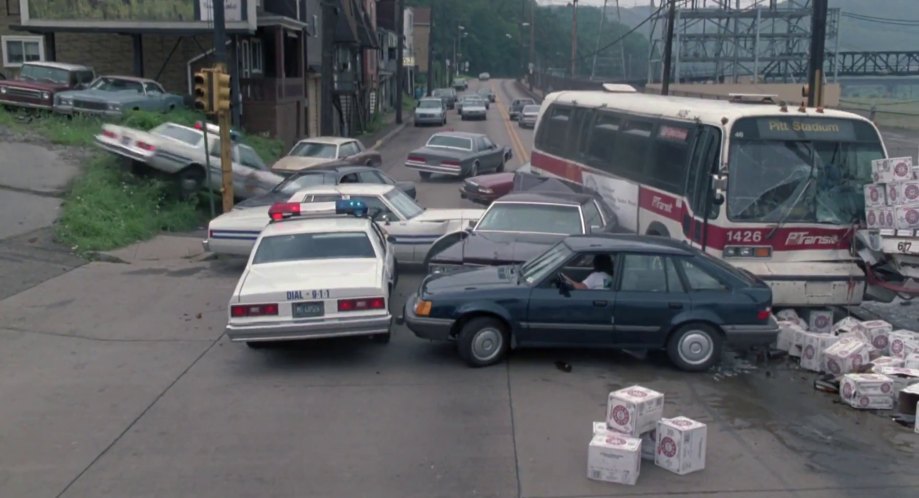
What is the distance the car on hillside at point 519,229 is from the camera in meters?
14.0

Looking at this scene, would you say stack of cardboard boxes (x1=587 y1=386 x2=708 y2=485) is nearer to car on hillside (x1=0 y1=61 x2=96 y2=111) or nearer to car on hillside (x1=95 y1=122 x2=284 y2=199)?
car on hillside (x1=95 y1=122 x2=284 y2=199)

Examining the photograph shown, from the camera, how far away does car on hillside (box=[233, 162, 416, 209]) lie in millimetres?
19750

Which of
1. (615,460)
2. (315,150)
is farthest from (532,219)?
(315,150)

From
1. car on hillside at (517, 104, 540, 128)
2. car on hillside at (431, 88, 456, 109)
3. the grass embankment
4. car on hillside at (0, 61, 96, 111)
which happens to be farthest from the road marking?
the grass embankment

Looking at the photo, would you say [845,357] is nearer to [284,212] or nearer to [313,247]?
[313,247]

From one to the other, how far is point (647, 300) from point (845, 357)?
2140mm

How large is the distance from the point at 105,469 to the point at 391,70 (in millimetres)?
78620

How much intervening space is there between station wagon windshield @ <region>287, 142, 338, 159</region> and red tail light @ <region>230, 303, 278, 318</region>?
1688 centimetres

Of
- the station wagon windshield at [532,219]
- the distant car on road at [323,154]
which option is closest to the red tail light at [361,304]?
the station wagon windshield at [532,219]

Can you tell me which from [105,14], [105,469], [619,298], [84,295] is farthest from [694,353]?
[105,14]

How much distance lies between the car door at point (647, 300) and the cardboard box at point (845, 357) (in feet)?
5.23

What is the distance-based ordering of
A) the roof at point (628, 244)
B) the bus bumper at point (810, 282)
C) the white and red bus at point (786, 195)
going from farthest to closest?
the white and red bus at point (786, 195)
the bus bumper at point (810, 282)
the roof at point (628, 244)

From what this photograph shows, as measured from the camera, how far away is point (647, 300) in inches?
440

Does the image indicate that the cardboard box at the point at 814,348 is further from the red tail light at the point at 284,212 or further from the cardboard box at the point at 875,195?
the red tail light at the point at 284,212
